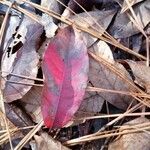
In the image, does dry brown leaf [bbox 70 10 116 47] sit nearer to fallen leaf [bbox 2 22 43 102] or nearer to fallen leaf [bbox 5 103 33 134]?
fallen leaf [bbox 2 22 43 102]

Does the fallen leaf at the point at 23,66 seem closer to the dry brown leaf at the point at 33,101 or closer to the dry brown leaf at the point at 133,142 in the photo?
the dry brown leaf at the point at 33,101

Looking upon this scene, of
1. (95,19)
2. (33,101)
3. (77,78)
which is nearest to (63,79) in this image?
(77,78)

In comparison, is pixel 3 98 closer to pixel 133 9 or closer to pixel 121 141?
pixel 121 141

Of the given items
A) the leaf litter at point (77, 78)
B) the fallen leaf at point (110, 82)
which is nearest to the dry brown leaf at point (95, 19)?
the leaf litter at point (77, 78)

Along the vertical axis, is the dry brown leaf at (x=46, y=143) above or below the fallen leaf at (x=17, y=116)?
below

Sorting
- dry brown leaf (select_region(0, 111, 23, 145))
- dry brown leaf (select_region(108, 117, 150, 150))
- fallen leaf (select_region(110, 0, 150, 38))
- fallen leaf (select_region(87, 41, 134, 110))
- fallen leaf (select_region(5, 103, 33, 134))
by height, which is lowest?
dry brown leaf (select_region(108, 117, 150, 150))

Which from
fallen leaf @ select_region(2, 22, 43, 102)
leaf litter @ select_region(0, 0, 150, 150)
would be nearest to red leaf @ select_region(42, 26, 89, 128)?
leaf litter @ select_region(0, 0, 150, 150)
